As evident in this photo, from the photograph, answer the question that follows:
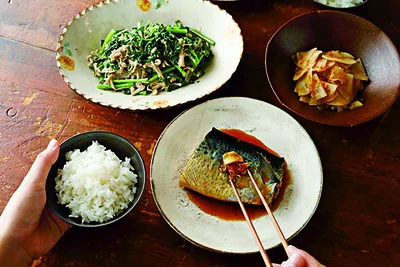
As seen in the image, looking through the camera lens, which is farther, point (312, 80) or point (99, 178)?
point (312, 80)

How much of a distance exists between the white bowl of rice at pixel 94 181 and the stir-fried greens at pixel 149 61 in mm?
451

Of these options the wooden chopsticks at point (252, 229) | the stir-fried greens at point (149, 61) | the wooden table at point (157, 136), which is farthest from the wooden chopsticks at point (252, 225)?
the stir-fried greens at point (149, 61)

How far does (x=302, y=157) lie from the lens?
1.93m

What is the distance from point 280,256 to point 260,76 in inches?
34.2

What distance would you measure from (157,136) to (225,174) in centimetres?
38

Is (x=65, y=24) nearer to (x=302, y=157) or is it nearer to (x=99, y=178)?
(x=99, y=178)

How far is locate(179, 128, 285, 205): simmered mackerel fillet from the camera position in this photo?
1.83m

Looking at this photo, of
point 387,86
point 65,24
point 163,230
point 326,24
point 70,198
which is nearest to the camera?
point 70,198

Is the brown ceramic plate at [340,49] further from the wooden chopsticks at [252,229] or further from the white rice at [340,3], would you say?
the wooden chopsticks at [252,229]

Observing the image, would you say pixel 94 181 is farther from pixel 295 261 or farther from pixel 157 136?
pixel 295 261

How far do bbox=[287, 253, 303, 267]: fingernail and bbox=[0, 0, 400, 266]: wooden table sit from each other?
30 centimetres

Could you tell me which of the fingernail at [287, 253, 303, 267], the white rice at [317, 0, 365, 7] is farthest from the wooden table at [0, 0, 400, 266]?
the fingernail at [287, 253, 303, 267]

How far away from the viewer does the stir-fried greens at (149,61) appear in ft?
7.20

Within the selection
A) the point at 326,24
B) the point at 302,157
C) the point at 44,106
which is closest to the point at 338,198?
the point at 302,157
